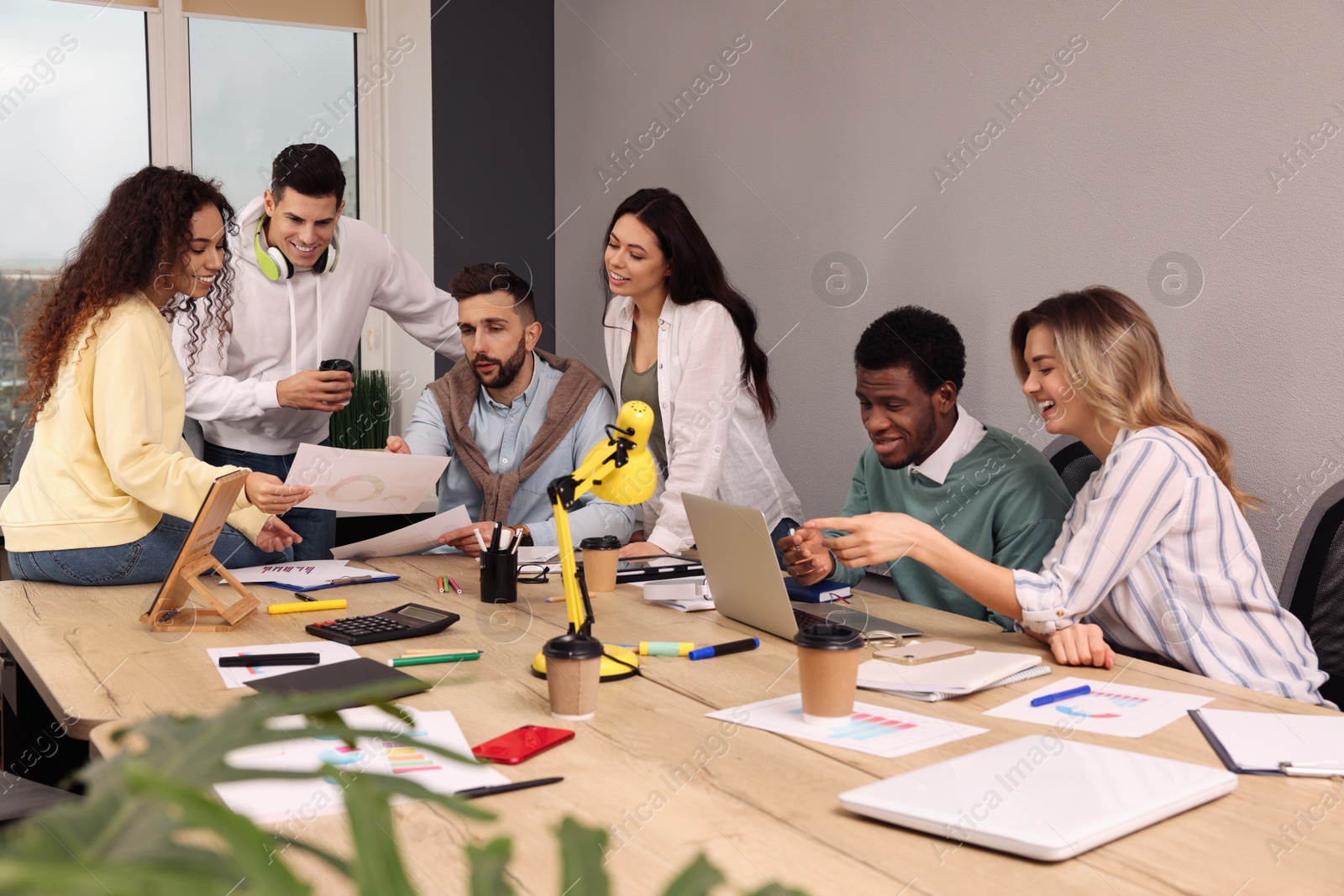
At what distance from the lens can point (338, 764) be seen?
1016 mm

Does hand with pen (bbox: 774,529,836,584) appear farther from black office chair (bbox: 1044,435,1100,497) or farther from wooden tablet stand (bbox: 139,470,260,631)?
wooden tablet stand (bbox: 139,470,260,631)

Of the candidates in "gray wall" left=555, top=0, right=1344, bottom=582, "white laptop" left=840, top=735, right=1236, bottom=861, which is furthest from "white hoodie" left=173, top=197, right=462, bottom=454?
"white laptop" left=840, top=735, right=1236, bottom=861

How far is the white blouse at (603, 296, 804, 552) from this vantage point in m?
2.70

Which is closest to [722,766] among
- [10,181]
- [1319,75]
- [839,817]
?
[839,817]

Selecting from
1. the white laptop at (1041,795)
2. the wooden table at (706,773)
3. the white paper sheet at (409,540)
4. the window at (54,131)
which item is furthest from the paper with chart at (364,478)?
the window at (54,131)

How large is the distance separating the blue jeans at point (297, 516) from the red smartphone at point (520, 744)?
1.83 meters

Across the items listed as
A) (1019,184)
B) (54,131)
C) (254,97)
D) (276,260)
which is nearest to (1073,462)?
(1019,184)

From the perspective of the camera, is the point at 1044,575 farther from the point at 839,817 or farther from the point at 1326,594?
the point at 839,817

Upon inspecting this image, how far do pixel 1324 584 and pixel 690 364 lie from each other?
1.45 m

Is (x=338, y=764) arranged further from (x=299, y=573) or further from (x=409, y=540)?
(x=409, y=540)

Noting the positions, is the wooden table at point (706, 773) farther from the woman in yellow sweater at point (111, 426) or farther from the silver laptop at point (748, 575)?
the woman in yellow sweater at point (111, 426)

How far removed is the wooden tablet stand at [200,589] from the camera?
5.74 feet

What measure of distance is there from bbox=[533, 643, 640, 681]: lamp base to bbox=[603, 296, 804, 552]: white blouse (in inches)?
39.2

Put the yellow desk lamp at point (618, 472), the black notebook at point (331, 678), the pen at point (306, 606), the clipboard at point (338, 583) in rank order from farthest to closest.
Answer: the clipboard at point (338, 583) → the pen at point (306, 606) → the yellow desk lamp at point (618, 472) → the black notebook at point (331, 678)
